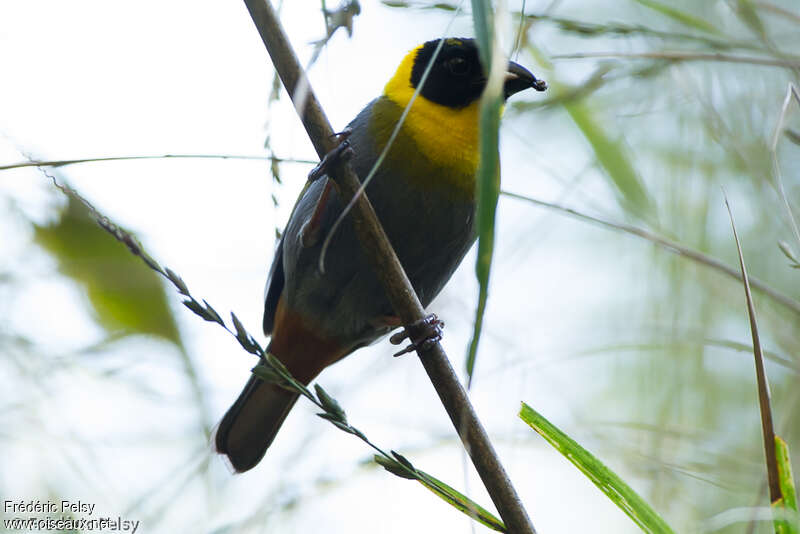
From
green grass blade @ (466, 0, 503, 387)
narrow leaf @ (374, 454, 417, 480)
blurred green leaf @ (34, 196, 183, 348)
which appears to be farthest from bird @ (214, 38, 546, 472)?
green grass blade @ (466, 0, 503, 387)

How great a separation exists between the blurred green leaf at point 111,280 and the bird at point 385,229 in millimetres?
622

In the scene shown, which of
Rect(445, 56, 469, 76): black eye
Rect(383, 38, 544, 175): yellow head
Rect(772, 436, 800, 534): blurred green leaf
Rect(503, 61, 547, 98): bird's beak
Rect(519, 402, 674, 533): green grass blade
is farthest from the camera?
Rect(445, 56, 469, 76): black eye

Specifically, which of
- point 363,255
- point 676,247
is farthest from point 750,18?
point 363,255

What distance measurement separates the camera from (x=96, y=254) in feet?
11.7

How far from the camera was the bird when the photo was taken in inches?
105

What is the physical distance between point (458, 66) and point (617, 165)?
1.08 m

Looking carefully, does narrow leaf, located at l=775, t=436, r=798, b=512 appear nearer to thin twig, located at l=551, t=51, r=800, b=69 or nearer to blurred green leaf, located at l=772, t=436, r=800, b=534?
blurred green leaf, located at l=772, t=436, r=800, b=534

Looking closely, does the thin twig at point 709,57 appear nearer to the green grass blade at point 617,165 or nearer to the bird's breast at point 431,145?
the green grass blade at point 617,165

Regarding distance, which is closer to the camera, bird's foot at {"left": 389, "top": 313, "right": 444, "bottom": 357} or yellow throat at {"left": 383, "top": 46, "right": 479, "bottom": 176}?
bird's foot at {"left": 389, "top": 313, "right": 444, "bottom": 357}

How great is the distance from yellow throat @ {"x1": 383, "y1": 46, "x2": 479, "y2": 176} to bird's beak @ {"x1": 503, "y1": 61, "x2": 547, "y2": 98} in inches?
7.4

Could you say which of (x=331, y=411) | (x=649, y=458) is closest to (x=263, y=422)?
(x=649, y=458)

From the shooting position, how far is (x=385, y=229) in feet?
8.80

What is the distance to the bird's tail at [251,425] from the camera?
3203 millimetres

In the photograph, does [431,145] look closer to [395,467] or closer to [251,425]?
[251,425]
